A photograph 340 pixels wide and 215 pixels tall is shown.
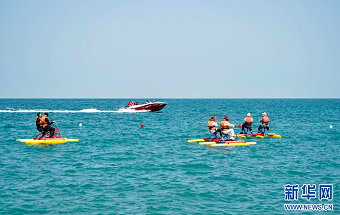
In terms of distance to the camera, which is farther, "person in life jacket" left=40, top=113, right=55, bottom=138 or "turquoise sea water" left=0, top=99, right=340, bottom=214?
"person in life jacket" left=40, top=113, right=55, bottom=138

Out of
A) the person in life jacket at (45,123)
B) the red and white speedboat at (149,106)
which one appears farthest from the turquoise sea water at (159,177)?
the red and white speedboat at (149,106)

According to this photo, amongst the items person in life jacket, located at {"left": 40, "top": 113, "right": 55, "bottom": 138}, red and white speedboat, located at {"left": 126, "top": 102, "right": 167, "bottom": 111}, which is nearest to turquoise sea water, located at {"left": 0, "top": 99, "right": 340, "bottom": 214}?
person in life jacket, located at {"left": 40, "top": 113, "right": 55, "bottom": 138}

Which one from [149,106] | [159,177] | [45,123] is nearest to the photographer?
[159,177]

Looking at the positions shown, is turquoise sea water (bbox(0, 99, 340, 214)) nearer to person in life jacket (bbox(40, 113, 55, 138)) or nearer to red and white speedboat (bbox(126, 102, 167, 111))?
person in life jacket (bbox(40, 113, 55, 138))

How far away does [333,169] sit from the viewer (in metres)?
19.0

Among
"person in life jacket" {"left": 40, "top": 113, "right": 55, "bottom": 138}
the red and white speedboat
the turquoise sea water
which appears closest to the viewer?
the turquoise sea water

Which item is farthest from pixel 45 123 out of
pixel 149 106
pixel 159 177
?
pixel 149 106

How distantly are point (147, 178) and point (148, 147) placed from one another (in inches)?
401

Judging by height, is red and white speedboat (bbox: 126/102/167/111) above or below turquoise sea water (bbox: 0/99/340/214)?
above

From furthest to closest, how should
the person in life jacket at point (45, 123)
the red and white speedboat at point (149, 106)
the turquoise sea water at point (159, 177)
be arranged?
the red and white speedboat at point (149, 106) < the person in life jacket at point (45, 123) < the turquoise sea water at point (159, 177)

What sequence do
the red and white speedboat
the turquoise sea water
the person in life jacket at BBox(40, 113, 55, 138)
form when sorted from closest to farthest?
the turquoise sea water → the person in life jacket at BBox(40, 113, 55, 138) → the red and white speedboat

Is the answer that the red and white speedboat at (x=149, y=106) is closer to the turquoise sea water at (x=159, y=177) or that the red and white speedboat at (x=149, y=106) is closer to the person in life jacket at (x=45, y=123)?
the turquoise sea water at (x=159, y=177)

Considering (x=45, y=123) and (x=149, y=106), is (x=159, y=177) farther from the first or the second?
(x=149, y=106)

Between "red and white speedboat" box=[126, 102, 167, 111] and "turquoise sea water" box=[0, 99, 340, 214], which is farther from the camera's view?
"red and white speedboat" box=[126, 102, 167, 111]
